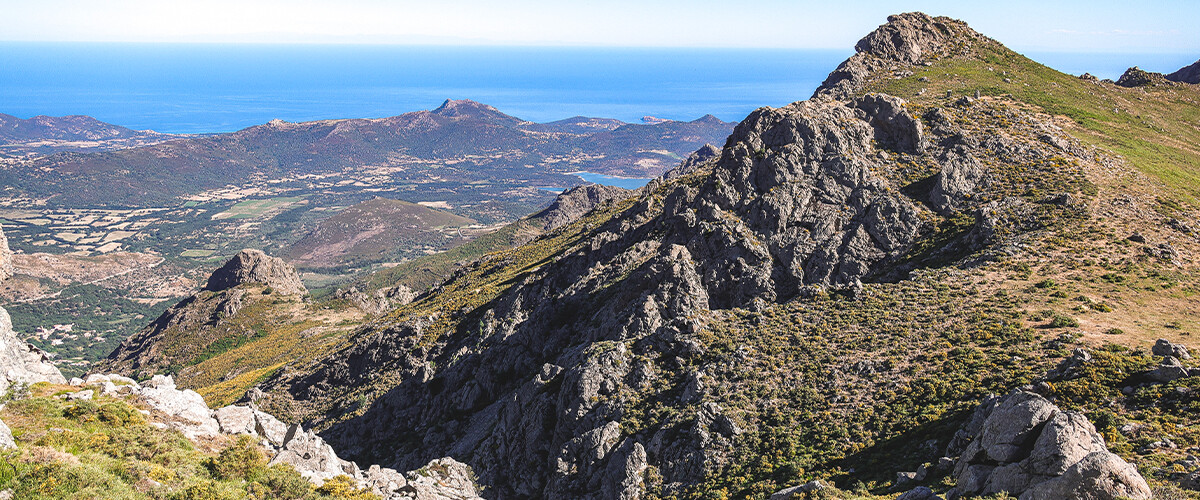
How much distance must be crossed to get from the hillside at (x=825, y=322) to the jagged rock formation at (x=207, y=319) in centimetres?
6568

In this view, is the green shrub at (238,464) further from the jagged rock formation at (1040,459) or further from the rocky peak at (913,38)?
the rocky peak at (913,38)

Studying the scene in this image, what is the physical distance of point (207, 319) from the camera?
126562mm

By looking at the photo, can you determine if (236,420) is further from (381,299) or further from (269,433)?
(381,299)

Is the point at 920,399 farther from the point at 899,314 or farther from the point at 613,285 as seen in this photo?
the point at 613,285

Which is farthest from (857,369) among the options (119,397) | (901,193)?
(119,397)

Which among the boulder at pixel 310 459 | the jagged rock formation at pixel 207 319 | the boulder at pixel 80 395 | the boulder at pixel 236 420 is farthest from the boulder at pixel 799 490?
the jagged rock formation at pixel 207 319

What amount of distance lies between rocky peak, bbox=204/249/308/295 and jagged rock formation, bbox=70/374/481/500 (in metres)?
120

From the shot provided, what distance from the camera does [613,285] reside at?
52.0m

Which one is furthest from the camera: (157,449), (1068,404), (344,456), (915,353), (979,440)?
(344,456)

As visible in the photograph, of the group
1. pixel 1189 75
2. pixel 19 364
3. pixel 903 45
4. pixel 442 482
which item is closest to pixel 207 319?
pixel 19 364

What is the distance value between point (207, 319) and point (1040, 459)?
145157 millimetres

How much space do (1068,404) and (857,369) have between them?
9.58 meters

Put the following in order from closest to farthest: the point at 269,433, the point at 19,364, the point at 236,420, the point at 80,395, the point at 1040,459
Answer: the point at 1040,459 → the point at 80,395 → the point at 19,364 → the point at 269,433 → the point at 236,420

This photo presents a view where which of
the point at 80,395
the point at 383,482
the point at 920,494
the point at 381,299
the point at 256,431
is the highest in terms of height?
the point at 920,494
